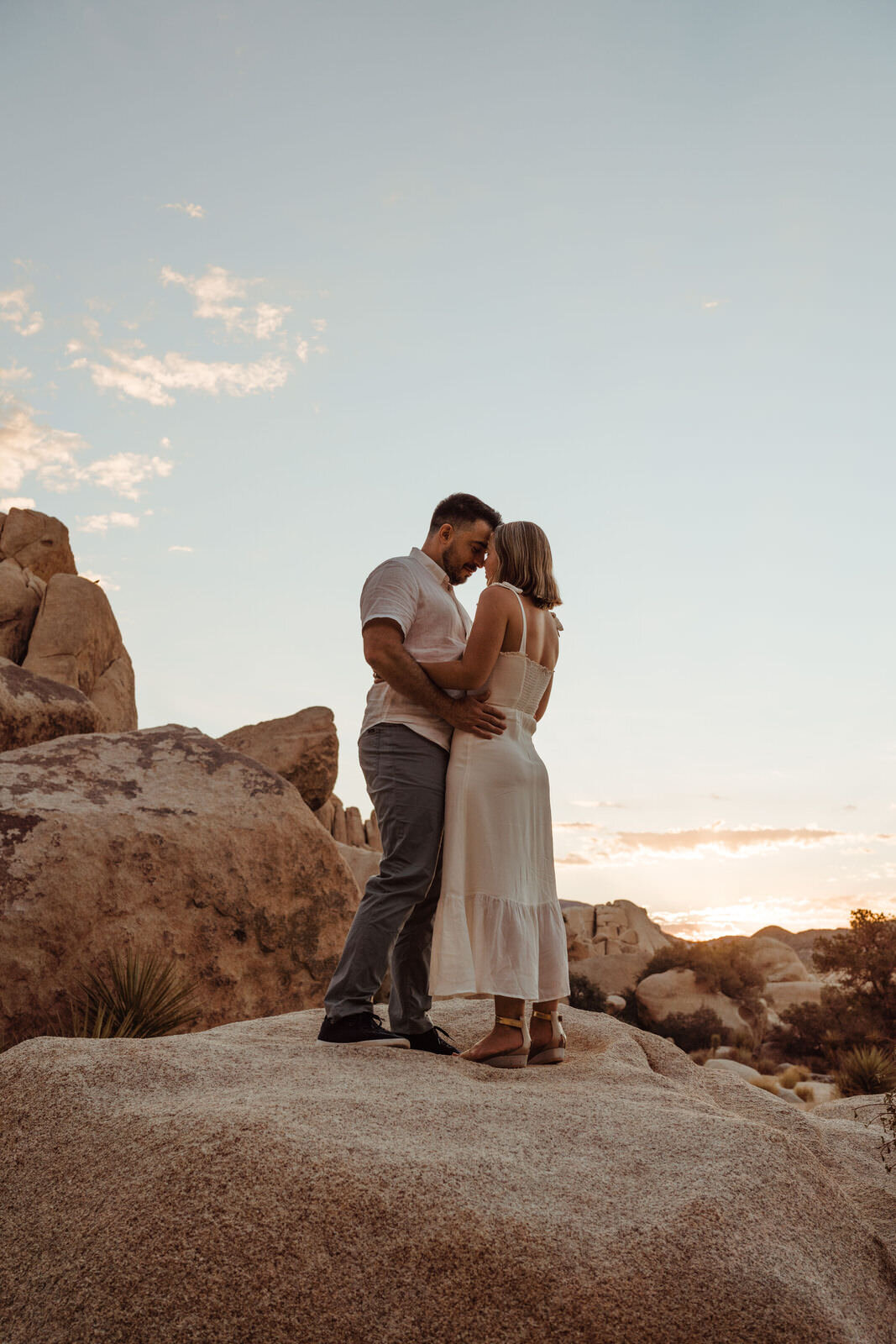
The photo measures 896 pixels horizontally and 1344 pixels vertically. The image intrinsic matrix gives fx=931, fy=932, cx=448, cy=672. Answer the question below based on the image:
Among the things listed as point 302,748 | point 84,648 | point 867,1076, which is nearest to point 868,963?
point 867,1076

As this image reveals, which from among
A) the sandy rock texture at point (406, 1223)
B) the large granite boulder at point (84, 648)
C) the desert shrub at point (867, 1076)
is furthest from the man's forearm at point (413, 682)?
the large granite boulder at point (84, 648)

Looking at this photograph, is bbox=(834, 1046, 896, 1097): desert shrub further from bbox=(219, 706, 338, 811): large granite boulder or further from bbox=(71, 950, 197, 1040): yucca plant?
bbox=(219, 706, 338, 811): large granite boulder

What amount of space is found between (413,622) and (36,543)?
21.3 m

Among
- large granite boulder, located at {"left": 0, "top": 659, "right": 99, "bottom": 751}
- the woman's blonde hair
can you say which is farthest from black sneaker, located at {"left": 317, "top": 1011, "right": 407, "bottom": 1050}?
large granite boulder, located at {"left": 0, "top": 659, "right": 99, "bottom": 751}

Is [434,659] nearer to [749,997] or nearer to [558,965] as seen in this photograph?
[558,965]

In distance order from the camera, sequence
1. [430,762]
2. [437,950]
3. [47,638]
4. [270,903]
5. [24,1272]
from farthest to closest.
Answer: [47,638] → [270,903] → [430,762] → [437,950] → [24,1272]

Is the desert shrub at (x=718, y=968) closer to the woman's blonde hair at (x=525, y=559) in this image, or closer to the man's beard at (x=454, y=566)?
the man's beard at (x=454, y=566)

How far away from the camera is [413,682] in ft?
15.3

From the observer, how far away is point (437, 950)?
4.41m

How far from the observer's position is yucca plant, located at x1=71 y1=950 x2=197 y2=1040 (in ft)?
18.8

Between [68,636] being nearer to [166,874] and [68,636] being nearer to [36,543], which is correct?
[36,543]

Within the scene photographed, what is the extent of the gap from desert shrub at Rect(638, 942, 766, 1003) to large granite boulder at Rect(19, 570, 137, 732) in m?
15.0

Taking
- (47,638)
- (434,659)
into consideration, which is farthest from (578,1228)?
(47,638)

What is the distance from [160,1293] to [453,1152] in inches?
33.4
